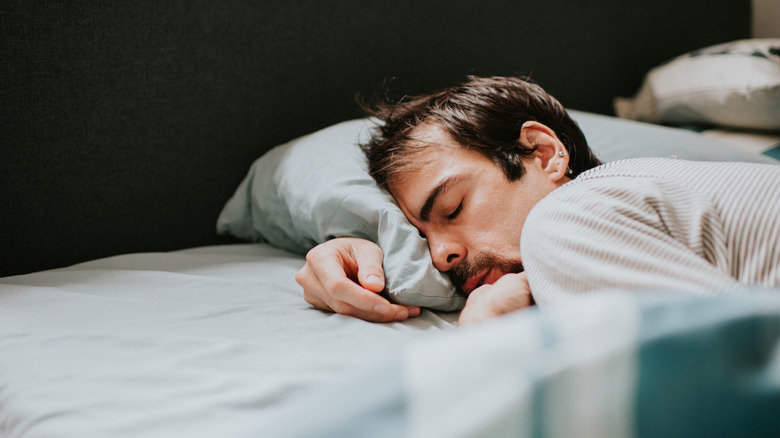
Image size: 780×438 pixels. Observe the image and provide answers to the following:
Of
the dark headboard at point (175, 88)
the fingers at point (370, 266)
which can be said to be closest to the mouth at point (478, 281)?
the fingers at point (370, 266)

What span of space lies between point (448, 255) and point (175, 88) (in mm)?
694

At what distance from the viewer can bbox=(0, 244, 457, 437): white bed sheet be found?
18.5 inches

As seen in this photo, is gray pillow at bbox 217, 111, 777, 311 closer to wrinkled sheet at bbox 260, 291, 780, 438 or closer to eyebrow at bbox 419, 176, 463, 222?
eyebrow at bbox 419, 176, 463, 222

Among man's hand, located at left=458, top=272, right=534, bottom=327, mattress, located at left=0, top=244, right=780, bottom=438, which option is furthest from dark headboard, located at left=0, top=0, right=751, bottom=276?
man's hand, located at left=458, top=272, right=534, bottom=327

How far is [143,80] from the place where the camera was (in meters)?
1.05

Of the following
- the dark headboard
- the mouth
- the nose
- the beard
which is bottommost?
the mouth

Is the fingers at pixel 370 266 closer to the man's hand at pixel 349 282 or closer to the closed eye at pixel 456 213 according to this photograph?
the man's hand at pixel 349 282

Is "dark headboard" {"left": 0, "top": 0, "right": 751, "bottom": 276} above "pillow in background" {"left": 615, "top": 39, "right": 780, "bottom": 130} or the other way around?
above

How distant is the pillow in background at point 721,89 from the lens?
1259mm

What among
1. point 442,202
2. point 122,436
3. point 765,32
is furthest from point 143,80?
point 765,32

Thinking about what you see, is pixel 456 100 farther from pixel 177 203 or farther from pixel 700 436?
pixel 700 436

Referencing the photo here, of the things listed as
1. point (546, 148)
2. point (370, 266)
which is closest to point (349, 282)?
point (370, 266)

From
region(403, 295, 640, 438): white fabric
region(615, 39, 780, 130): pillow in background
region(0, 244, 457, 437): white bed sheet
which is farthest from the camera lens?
region(615, 39, 780, 130): pillow in background

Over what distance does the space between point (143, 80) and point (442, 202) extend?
67cm
